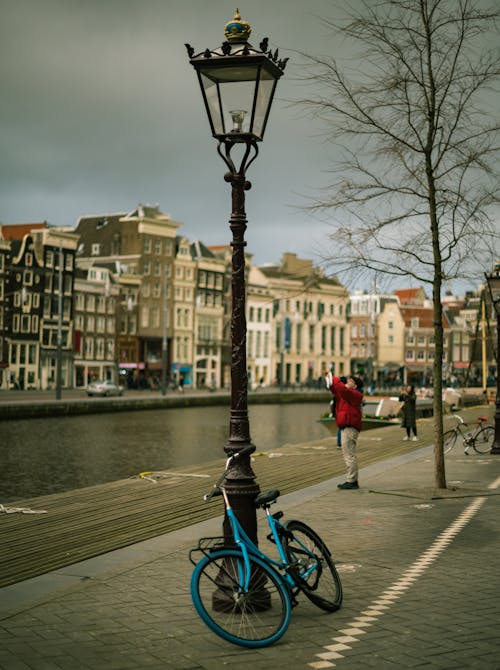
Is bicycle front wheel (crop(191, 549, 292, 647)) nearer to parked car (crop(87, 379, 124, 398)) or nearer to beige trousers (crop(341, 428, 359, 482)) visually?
beige trousers (crop(341, 428, 359, 482))

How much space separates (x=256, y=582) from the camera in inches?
273

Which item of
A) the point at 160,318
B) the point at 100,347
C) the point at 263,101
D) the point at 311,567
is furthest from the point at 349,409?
the point at 160,318

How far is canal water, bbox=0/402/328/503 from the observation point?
26.2m

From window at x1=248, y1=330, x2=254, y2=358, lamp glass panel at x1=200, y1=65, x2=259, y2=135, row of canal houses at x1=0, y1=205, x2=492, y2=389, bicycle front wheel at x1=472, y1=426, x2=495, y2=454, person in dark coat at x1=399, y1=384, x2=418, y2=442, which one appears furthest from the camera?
window at x1=248, y1=330, x2=254, y2=358

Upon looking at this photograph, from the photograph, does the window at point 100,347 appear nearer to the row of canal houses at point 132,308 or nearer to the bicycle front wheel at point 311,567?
the row of canal houses at point 132,308

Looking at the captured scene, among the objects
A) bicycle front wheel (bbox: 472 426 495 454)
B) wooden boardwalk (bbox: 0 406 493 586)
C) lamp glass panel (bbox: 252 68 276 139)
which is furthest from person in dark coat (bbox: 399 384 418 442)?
lamp glass panel (bbox: 252 68 276 139)

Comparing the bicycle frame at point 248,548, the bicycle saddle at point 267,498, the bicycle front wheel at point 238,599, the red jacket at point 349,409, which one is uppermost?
the red jacket at point 349,409

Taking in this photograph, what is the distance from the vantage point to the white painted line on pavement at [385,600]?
21.1 ft

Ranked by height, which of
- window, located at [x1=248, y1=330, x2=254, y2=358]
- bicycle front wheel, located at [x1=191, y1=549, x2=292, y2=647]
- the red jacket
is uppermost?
window, located at [x1=248, y1=330, x2=254, y2=358]

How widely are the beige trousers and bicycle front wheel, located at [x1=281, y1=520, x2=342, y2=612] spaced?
8026mm

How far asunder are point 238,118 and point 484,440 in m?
18.3

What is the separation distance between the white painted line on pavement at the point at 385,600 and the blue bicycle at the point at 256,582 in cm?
32

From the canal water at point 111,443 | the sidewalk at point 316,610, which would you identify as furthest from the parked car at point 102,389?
the sidewalk at point 316,610

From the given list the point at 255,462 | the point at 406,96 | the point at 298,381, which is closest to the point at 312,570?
the point at 406,96
